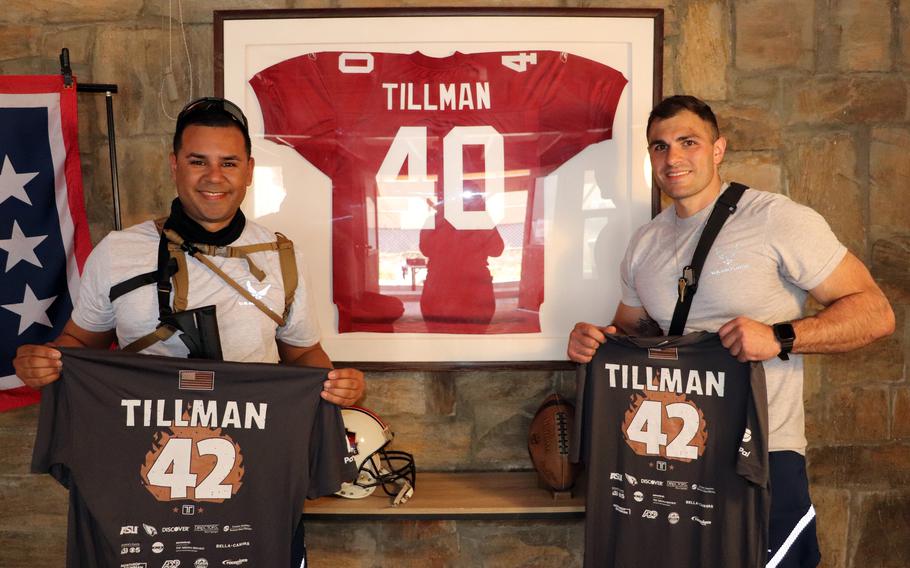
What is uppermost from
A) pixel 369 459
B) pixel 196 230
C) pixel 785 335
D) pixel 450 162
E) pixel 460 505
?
pixel 450 162

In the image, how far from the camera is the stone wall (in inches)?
99.7

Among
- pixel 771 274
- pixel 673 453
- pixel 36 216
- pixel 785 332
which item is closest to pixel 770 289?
pixel 771 274

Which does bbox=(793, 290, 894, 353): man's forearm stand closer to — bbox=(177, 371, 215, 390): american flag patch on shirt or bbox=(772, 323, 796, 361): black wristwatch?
bbox=(772, 323, 796, 361): black wristwatch

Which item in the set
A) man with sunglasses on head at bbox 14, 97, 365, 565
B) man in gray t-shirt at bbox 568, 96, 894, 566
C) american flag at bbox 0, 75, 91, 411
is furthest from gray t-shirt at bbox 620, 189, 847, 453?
american flag at bbox 0, 75, 91, 411

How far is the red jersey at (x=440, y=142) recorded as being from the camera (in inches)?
98.0

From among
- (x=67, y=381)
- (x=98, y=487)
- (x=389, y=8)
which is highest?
(x=389, y=8)

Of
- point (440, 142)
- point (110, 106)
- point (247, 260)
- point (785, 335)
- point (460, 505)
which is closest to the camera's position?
point (785, 335)

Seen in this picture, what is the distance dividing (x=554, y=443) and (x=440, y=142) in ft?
3.64

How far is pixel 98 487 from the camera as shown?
1716mm

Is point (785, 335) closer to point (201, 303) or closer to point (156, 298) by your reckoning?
point (201, 303)

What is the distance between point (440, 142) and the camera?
2508 millimetres

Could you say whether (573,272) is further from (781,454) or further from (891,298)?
(891,298)

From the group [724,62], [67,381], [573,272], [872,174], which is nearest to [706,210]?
[573,272]

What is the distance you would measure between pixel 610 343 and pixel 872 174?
1.35m
